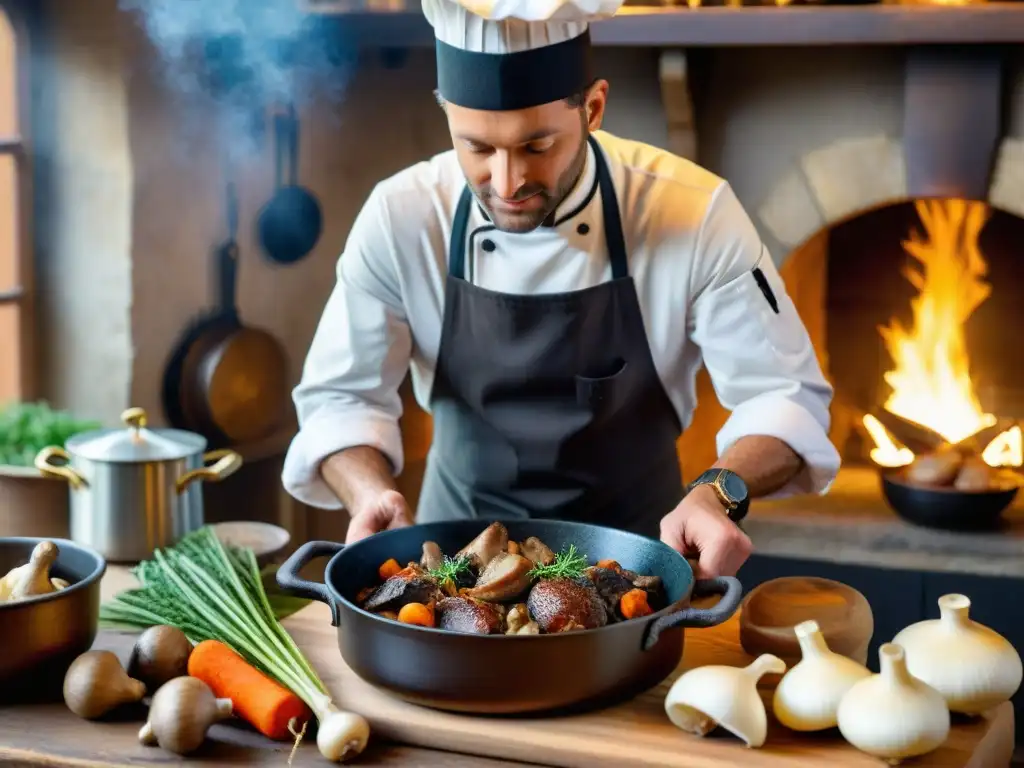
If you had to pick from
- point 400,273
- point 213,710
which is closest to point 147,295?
point 400,273

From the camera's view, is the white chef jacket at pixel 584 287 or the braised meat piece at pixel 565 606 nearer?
the braised meat piece at pixel 565 606

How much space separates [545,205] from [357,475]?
523mm

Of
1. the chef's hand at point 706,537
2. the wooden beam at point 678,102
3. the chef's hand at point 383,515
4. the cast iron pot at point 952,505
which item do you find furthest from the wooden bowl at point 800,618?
the wooden beam at point 678,102

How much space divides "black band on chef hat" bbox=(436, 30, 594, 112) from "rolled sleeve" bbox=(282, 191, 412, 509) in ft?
1.39

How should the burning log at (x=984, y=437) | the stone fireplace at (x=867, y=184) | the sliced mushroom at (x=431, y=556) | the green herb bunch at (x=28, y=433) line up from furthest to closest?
the burning log at (x=984, y=437)
the stone fireplace at (x=867, y=184)
the green herb bunch at (x=28, y=433)
the sliced mushroom at (x=431, y=556)

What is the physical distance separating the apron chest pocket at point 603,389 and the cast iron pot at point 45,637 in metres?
0.87

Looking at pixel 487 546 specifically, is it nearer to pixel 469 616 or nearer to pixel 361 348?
pixel 469 616

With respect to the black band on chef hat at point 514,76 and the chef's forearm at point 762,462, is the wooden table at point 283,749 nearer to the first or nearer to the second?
the chef's forearm at point 762,462

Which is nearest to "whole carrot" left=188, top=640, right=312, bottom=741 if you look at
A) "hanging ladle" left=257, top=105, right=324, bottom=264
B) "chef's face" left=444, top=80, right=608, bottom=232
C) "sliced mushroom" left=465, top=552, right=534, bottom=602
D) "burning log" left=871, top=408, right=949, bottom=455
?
"sliced mushroom" left=465, top=552, right=534, bottom=602

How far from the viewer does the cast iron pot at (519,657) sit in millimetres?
1446

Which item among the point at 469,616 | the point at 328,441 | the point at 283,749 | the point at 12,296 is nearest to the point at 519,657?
the point at 469,616

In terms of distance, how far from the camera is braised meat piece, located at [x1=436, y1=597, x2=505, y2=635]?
149 centimetres

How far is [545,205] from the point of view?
1992mm

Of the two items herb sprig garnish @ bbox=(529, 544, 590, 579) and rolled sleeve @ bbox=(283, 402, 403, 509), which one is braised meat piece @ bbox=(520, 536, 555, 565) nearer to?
herb sprig garnish @ bbox=(529, 544, 590, 579)
